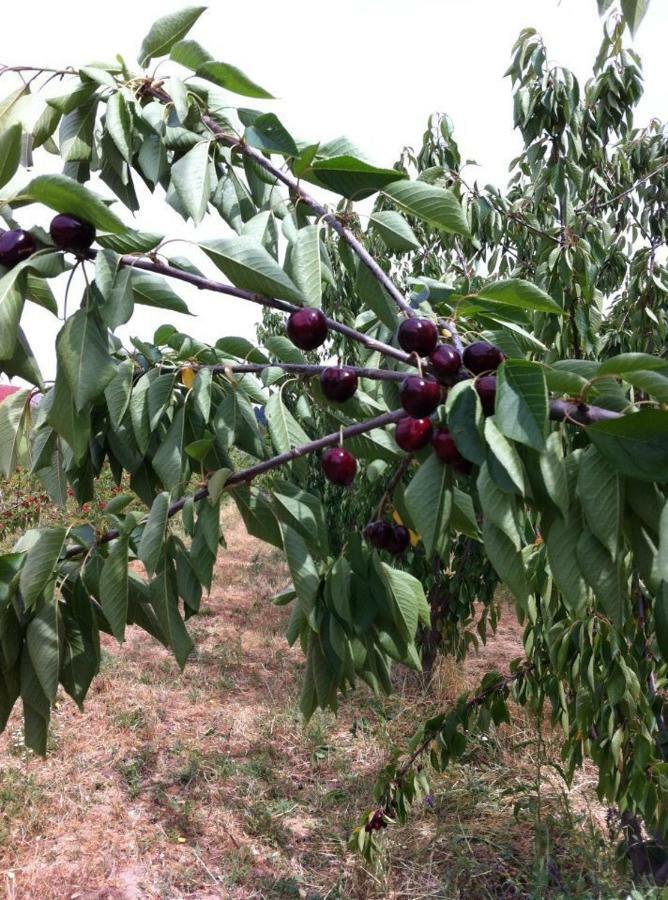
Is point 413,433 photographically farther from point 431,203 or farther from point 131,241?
point 131,241

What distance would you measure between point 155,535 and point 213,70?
662 mm

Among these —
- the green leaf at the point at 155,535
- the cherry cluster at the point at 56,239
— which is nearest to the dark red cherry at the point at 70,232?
the cherry cluster at the point at 56,239

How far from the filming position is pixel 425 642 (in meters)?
4.74

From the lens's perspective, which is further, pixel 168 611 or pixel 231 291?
pixel 168 611

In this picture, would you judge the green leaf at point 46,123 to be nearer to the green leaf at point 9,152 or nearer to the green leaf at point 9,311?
the green leaf at point 9,152

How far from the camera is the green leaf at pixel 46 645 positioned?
3.13ft

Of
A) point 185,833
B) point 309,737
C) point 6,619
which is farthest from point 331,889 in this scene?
point 6,619

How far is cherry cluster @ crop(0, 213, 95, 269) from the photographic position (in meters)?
0.79

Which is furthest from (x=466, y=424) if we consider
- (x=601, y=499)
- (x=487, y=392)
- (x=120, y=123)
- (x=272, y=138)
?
(x=120, y=123)

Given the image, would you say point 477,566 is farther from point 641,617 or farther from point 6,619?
point 6,619

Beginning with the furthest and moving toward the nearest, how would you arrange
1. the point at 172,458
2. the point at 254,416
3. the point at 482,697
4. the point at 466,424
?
the point at 482,697
the point at 254,416
the point at 172,458
the point at 466,424

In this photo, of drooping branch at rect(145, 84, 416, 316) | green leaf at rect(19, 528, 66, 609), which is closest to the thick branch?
drooping branch at rect(145, 84, 416, 316)

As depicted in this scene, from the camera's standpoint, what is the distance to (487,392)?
0.75 meters

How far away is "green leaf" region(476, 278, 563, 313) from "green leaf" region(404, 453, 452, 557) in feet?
0.82
